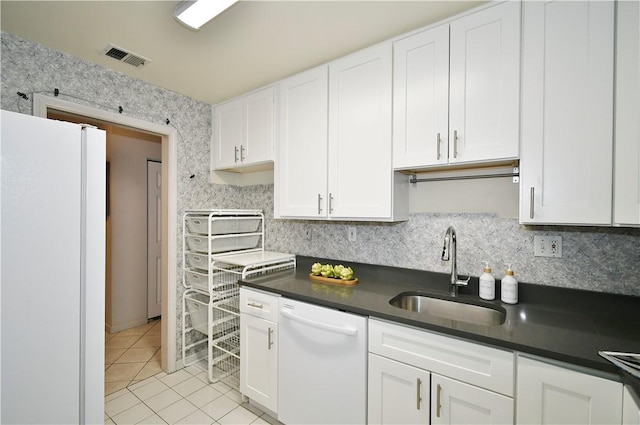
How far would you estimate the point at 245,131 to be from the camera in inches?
96.1

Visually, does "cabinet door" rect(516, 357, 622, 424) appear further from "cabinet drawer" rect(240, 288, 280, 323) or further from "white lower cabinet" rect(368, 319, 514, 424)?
"cabinet drawer" rect(240, 288, 280, 323)

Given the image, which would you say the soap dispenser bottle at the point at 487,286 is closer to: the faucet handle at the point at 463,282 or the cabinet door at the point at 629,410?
the faucet handle at the point at 463,282

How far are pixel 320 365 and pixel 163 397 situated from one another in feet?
4.49

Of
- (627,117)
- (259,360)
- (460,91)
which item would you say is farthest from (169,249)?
(627,117)

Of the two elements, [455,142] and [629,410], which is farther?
[455,142]

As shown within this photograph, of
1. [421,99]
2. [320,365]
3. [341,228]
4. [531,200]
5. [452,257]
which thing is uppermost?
[421,99]

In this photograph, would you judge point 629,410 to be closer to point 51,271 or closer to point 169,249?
point 51,271

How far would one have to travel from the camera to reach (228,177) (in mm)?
2859

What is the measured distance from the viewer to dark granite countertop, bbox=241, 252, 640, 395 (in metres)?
1.04

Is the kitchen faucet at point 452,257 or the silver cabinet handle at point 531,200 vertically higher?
the silver cabinet handle at point 531,200

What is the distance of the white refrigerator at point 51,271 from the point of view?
0.81 meters

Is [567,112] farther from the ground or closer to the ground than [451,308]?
farther from the ground

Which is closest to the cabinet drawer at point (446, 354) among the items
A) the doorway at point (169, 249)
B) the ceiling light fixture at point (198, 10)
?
the ceiling light fixture at point (198, 10)

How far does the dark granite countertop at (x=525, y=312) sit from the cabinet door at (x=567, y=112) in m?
0.44
